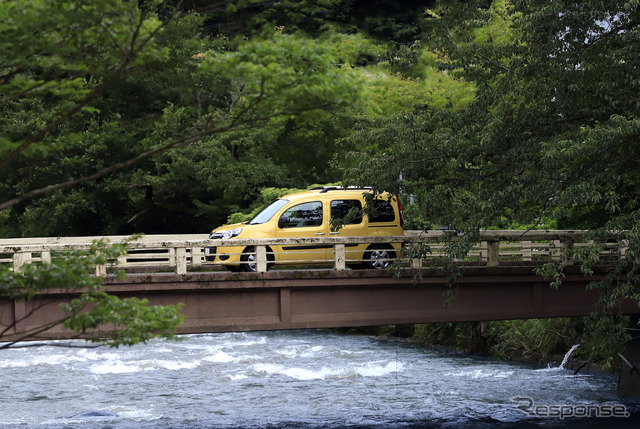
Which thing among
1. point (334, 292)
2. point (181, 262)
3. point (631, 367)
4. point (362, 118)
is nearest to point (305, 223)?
point (334, 292)

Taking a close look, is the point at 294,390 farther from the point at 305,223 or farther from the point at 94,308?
the point at 94,308

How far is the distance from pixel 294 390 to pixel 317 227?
16.5 ft

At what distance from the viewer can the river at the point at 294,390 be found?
1720cm

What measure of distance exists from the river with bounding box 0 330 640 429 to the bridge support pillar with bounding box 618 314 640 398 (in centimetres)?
42

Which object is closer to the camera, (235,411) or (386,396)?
(235,411)

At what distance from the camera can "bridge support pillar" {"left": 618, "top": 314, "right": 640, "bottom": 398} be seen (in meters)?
18.8

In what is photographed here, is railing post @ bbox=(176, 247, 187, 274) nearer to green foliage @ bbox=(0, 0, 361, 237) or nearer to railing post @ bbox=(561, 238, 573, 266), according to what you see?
green foliage @ bbox=(0, 0, 361, 237)

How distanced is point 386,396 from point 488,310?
157 inches

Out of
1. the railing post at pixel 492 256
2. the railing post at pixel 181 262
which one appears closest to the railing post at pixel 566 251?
the railing post at pixel 492 256

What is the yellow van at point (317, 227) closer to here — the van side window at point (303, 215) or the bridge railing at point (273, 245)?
the van side window at point (303, 215)

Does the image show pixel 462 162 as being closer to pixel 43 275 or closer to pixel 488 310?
pixel 488 310

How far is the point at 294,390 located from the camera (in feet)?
67.3

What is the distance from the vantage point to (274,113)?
327 inches

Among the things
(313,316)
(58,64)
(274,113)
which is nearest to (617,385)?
(313,316)
